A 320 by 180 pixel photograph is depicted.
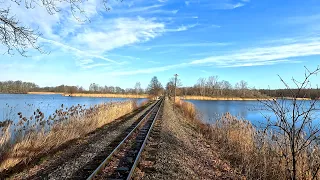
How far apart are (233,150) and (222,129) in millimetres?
2880

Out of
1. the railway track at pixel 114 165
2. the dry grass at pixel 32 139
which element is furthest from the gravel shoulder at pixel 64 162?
the dry grass at pixel 32 139

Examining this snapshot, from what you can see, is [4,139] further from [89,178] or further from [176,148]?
[176,148]

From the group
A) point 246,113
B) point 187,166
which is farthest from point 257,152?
point 246,113

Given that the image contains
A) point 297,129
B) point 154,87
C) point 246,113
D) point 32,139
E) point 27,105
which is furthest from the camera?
point 154,87

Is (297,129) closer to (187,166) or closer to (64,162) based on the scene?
(187,166)

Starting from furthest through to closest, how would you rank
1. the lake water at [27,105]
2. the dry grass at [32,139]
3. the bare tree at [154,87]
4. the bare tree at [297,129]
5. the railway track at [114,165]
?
the bare tree at [154,87]
the lake water at [27,105]
the dry grass at [32,139]
the railway track at [114,165]
the bare tree at [297,129]

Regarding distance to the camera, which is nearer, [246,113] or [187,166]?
[187,166]

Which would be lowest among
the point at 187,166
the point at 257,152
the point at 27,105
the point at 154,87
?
the point at 187,166

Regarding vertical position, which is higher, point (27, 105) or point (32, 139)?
point (27, 105)

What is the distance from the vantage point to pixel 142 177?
5.49 m

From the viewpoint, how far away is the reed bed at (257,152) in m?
6.15

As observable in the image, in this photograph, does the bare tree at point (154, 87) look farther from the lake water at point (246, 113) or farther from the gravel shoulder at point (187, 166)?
the gravel shoulder at point (187, 166)

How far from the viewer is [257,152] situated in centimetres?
809

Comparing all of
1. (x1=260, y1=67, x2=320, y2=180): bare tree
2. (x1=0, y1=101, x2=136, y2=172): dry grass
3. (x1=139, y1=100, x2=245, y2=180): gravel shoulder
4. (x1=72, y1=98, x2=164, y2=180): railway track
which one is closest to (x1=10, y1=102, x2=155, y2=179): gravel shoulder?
(x1=72, y1=98, x2=164, y2=180): railway track
